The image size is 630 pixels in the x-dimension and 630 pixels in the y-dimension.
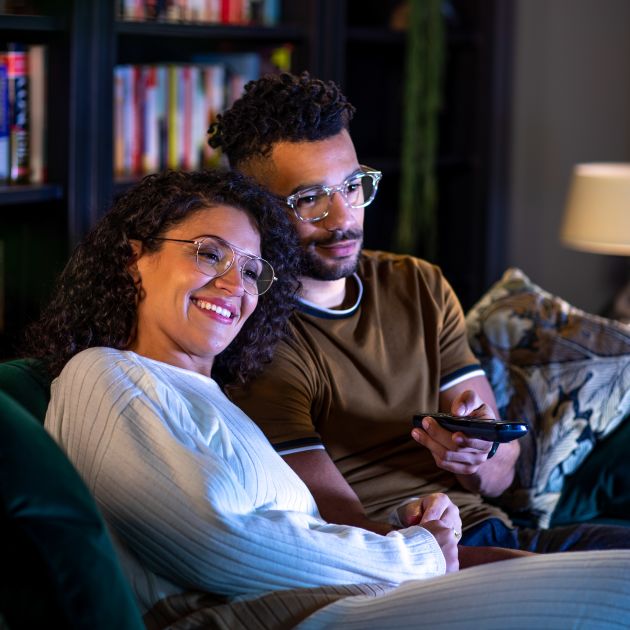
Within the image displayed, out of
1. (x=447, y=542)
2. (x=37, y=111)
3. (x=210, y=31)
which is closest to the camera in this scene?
(x=447, y=542)

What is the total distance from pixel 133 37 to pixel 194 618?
2.07 metres

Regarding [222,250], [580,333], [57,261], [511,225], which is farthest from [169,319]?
[511,225]

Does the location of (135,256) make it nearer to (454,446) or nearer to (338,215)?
(338,215)

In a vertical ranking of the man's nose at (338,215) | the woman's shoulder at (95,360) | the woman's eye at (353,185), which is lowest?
the woman's shoulder at (95,360)

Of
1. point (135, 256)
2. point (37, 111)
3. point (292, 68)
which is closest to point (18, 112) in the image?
point (37, 111)

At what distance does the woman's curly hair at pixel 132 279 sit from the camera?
1.54 m

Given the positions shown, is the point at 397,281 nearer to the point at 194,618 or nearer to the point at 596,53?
the point at 194,618

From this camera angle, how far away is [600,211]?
3230 millimetres

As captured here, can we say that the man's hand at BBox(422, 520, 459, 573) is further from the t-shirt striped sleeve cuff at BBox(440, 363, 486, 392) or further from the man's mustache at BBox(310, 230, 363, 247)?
A: the man's mustache at BBox(310, 230, 363, 247)

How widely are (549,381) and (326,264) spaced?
0.59 metres

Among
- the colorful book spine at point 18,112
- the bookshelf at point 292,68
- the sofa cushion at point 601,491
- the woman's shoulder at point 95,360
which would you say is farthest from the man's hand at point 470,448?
the colorful book spine at point 18,112

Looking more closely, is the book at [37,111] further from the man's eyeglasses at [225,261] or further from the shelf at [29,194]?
the man's eyeglasses at [225,261]

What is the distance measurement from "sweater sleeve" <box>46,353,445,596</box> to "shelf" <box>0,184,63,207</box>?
122 cm

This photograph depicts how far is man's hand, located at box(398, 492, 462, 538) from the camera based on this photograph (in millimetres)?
1528
